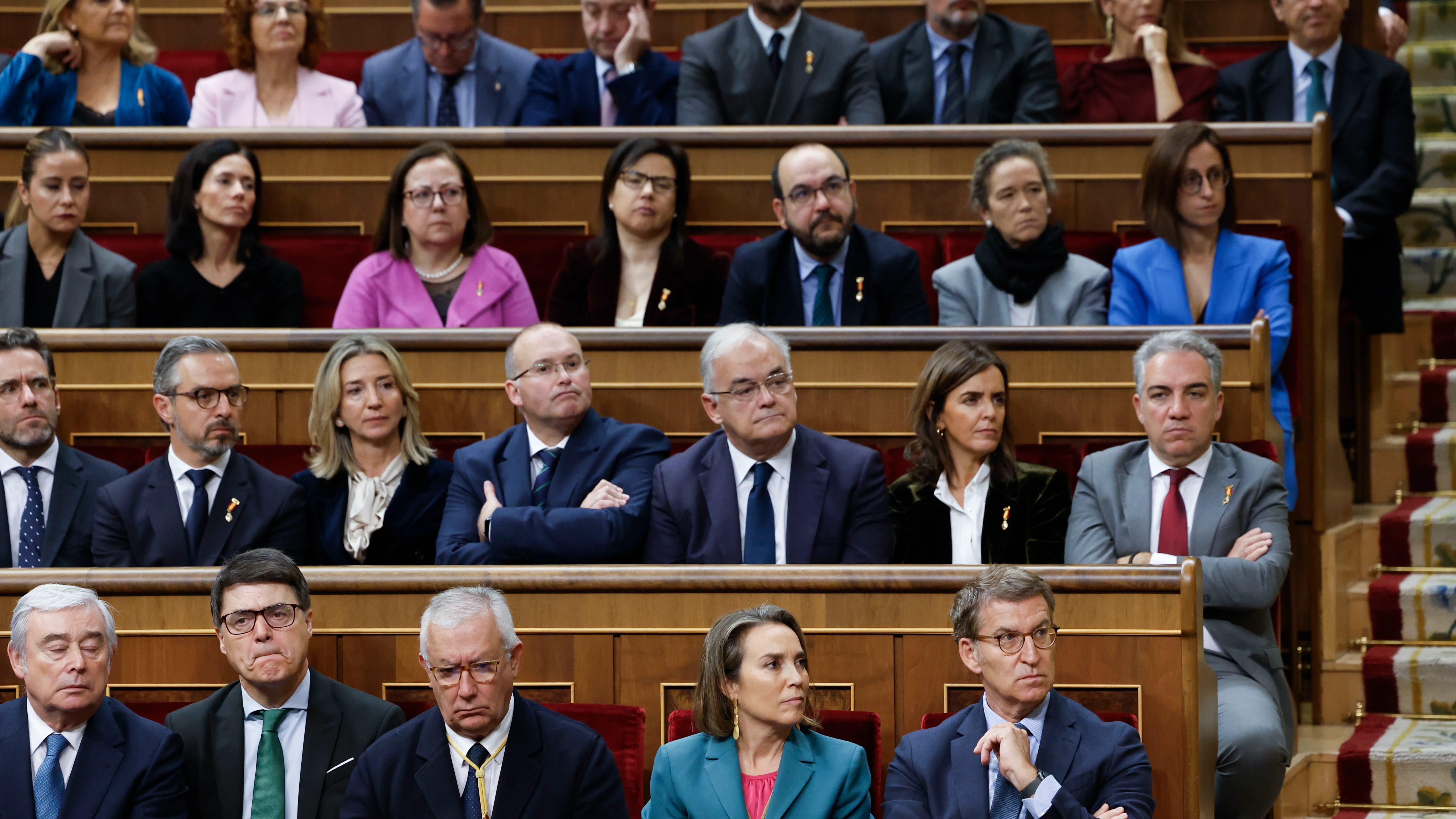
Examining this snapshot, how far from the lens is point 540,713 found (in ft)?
6.27

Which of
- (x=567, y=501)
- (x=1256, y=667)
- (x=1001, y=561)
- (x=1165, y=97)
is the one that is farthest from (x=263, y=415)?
(x=1165, y=97)

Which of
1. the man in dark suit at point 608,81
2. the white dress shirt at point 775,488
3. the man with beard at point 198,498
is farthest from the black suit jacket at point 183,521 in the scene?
the man in dark suit at point 608,81

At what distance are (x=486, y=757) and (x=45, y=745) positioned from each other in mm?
499

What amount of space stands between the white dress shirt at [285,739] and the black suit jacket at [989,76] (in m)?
1.87

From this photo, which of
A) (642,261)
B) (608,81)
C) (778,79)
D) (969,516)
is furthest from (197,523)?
(778,79)

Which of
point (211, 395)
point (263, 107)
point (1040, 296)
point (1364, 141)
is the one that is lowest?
point (211, 395)

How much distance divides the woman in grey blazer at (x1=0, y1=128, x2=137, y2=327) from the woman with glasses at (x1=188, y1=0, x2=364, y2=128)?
50cm

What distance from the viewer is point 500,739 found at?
1891mm

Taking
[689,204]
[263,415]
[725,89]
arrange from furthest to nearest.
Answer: [725,89] → [689,204] → [263,415]

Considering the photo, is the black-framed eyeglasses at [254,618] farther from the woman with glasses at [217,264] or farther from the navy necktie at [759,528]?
the woman with glasses at [217,264]

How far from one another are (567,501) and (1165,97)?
1.60 metres

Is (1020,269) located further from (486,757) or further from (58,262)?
(58,262)

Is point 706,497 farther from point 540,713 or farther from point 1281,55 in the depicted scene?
point 1281,55

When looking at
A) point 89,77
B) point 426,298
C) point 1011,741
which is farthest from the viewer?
point 89,77
